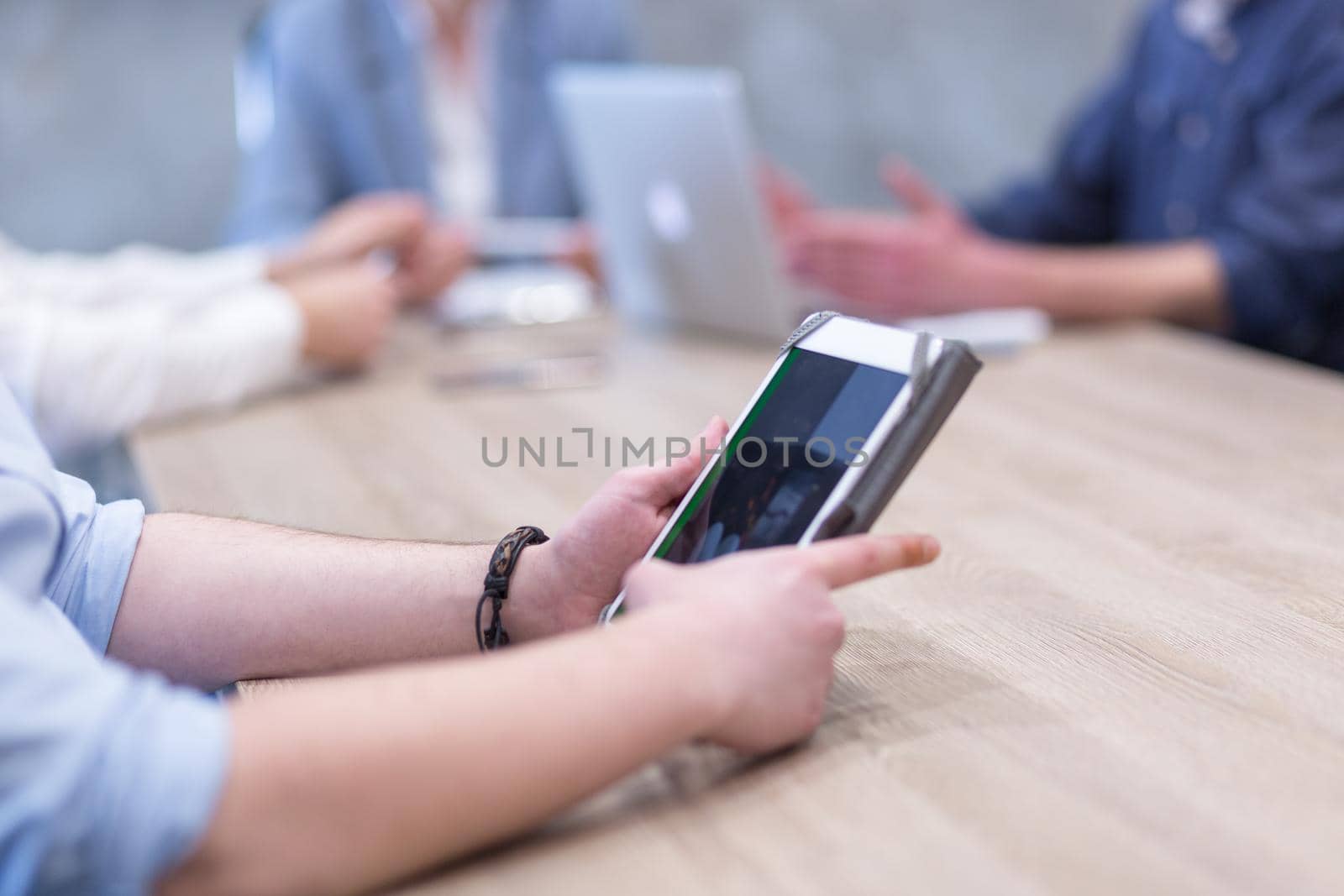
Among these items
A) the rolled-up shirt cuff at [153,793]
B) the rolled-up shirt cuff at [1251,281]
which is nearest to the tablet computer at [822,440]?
the rolled-up shirt cuff at [153,793]

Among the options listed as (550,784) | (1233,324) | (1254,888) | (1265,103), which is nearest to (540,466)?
(550,784)

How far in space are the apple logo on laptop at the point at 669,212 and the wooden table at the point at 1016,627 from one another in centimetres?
21

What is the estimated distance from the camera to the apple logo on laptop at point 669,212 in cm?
151

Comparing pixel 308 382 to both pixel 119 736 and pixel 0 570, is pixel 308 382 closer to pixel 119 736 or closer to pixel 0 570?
pixel 0 570

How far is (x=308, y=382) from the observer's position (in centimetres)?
146

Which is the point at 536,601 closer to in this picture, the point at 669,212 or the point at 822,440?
the point at 822,440

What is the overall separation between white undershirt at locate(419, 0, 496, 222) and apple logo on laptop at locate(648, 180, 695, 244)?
669 millimetres

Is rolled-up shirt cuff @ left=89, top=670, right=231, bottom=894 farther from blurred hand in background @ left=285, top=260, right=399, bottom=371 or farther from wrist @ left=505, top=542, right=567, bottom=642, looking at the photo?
blurred hand in background @ left=285, top=260, right=399, bottom=371

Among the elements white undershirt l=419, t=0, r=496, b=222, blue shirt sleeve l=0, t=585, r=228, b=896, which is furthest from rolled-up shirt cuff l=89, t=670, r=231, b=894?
white undershirt l=419, t=0, r=496, b=222

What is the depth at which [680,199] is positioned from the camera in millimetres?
1507

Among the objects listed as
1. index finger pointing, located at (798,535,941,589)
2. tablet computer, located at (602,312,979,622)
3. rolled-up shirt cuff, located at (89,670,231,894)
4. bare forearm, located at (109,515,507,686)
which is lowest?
bare forearm, located at (109,515,507,686)

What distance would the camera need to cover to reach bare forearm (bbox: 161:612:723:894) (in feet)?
1.60

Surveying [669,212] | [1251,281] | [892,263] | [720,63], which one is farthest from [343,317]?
[720,63]

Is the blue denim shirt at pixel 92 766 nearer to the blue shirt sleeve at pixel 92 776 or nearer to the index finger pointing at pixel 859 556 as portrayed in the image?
the blue shirt sleeve at pixel 92 776
